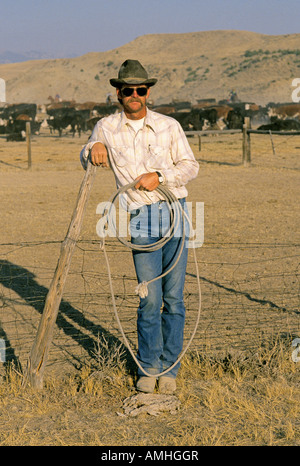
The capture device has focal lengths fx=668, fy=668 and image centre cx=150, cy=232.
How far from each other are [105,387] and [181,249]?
968 millimetres

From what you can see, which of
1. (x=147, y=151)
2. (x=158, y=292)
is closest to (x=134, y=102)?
(x=147, y=151)

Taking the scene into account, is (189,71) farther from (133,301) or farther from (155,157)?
(155,157)

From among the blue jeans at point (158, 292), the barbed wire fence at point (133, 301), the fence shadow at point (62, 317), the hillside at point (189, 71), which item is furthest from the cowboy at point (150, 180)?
the hillside at point (189, 71)

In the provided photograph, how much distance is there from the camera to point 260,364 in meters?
4.33

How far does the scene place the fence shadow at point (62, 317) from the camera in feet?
Answer: 15.6

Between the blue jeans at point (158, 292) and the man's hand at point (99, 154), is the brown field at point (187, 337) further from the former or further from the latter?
the man's hand at point (99, 154)

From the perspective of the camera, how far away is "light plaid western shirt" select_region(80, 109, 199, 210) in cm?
374

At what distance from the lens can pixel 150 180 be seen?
11.9 ft

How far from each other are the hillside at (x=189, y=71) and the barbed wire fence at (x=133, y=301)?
59.0 metres

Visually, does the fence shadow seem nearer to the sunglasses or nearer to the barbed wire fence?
the barbed wire fence

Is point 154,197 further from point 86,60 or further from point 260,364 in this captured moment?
point 86,60

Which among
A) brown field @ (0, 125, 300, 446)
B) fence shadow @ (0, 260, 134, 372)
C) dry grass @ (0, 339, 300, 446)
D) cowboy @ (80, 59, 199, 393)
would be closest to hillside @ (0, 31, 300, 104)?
brown field @ (0, 125, 300, 446)

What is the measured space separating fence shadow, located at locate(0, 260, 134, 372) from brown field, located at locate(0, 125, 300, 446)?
1 cm

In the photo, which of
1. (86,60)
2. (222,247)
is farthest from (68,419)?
(86,60)
